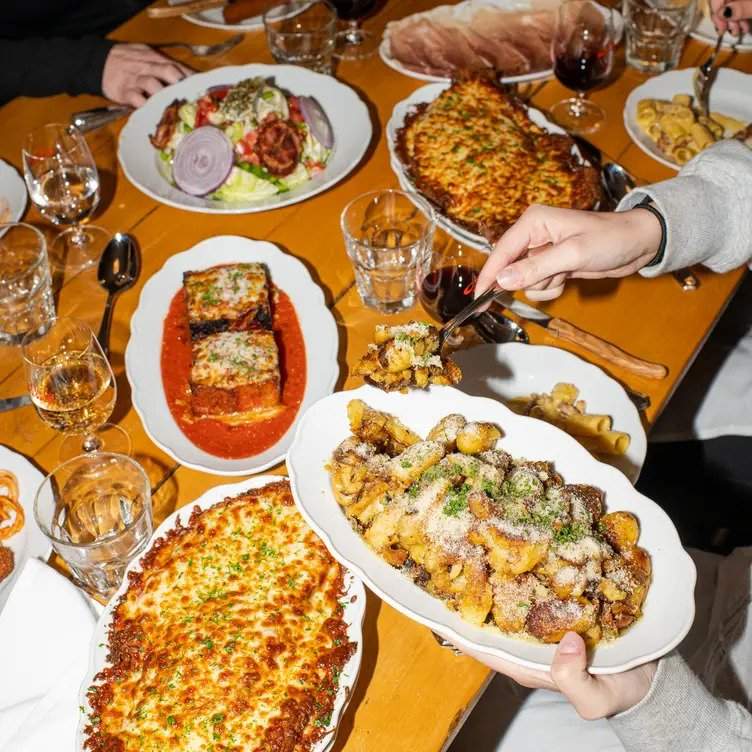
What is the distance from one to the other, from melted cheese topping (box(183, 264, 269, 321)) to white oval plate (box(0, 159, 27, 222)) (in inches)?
25.5

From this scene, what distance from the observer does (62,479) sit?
5.69 ft

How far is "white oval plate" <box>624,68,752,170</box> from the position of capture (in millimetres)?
2617

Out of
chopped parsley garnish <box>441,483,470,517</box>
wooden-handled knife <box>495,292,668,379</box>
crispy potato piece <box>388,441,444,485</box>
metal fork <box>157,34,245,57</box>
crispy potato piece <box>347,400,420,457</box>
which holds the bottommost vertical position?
wooden-handled knife <box>495,292,668,379</box>

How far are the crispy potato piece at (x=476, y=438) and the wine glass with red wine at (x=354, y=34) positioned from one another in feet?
6.38

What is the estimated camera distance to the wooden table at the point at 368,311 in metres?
1.53

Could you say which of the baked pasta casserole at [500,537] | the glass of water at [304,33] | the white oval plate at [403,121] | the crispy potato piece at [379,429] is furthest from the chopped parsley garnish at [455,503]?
the glass of water at [304,33]

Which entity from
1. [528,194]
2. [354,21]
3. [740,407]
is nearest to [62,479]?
[528,194]

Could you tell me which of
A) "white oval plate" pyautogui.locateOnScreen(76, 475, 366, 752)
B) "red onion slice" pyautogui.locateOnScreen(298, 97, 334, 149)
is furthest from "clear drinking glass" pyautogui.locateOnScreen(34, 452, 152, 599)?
"red onion slice" pyautogui.locateOnScreen(298, 97, 334, 149)

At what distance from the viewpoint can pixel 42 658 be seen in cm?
158

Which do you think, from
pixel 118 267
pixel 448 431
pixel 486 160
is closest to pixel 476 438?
pixel 448 431

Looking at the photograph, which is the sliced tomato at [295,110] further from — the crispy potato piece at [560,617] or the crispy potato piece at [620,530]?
the crispy potato piece at [560,617]

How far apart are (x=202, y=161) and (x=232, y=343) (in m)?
0.72

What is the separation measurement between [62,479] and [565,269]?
1.16 m

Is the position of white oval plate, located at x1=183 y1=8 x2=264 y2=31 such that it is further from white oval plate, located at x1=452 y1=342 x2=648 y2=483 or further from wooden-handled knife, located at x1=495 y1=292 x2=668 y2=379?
white oval plate, located at x1=452 y1=342 x2=648 y2=483
